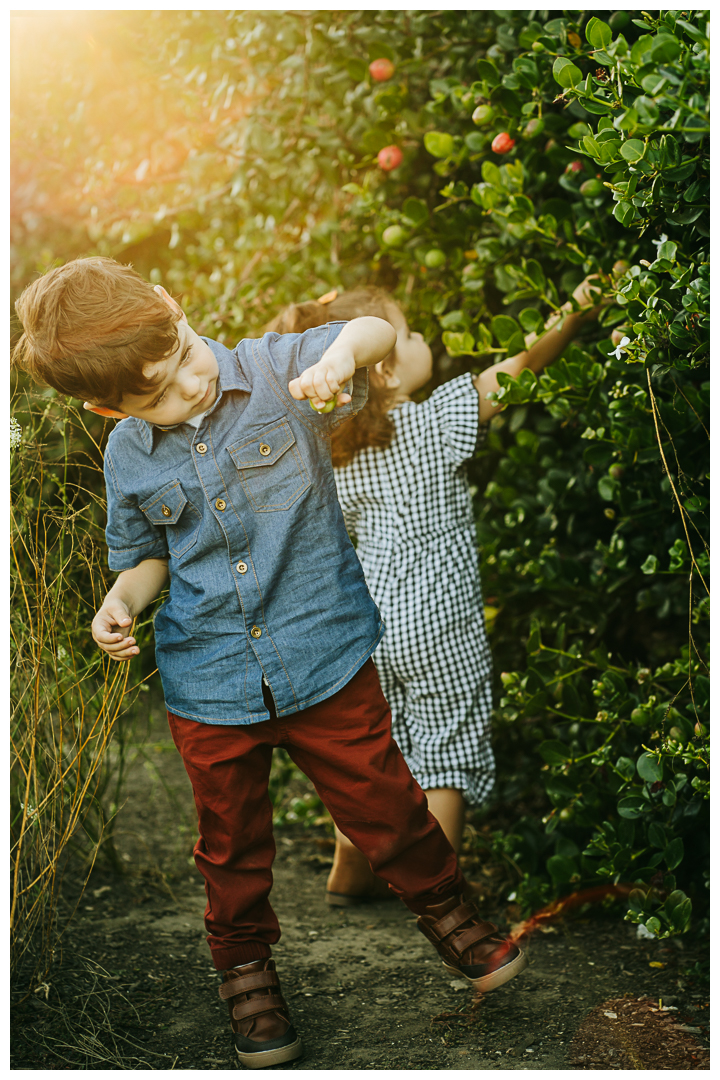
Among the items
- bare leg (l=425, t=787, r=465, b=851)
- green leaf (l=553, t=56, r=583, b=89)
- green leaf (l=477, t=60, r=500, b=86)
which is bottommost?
bare leg (l=425, t=787, r=465, b=851)

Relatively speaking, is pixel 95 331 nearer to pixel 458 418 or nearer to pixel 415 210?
pixel 458 418

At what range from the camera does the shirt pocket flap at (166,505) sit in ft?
4.57

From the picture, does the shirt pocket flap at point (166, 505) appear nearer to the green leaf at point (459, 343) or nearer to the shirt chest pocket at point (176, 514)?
the shirt chest pocket at point (176, 514)

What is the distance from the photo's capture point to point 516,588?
2.08m

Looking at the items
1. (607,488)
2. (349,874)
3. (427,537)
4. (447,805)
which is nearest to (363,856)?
(349,874)

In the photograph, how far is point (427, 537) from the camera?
6.13ft

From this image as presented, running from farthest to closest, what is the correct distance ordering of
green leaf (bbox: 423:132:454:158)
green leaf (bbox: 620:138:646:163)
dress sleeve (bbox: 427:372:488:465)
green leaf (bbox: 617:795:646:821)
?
green leaf (bbox: 423:132:454:158) → dress sleeve (bbox: 427:372:488:465) → green leaf (bbox: 617:795:646:821) → green leaf (bbox: 620:138:646:163)

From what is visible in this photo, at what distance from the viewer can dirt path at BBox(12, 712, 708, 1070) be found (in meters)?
1.48

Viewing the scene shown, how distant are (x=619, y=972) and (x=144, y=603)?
1146 mm

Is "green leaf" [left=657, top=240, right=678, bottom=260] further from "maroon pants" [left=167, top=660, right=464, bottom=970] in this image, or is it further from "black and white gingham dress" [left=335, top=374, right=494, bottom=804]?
"maroon pants" [left=167, top=660, right=464, bottom=970]

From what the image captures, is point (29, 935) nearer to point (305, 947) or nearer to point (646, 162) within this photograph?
point (305, 947)

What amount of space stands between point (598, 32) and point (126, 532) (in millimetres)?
1045

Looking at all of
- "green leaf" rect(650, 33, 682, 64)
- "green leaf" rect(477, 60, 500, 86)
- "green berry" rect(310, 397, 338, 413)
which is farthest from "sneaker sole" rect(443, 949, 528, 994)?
"green leaf" rect(477, 60, 500, 86)
